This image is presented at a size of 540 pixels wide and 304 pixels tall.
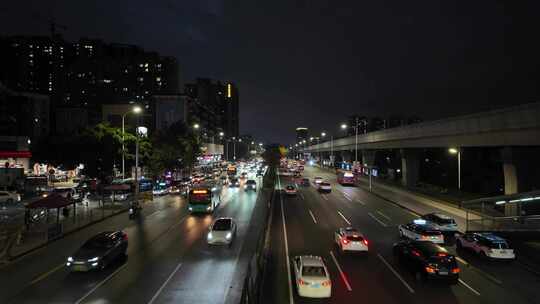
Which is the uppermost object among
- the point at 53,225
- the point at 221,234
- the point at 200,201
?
the point at 200,201

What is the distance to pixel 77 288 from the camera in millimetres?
15367

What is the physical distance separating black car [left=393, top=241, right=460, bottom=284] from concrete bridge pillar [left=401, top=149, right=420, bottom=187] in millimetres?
43885

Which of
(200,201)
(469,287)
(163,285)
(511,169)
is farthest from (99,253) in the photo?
(511,169)

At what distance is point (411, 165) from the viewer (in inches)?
2331

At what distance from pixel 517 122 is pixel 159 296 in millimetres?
30381

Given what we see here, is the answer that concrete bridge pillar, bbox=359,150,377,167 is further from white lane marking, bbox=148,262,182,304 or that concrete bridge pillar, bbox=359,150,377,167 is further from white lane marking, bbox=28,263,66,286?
white lane marking, bbox=28,263,66,286

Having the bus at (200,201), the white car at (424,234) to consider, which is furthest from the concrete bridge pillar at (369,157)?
the white car at (424,234)

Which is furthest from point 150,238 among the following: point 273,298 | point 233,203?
point 233,203

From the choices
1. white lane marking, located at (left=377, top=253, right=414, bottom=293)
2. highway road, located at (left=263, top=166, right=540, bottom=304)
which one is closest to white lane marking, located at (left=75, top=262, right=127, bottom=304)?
highway road, located at (left=263, top=166, right=540, bottom=304)

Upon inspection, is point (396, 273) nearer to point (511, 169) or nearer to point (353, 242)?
point (353, 242)

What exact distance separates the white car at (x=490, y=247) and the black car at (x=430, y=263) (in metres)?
4.61

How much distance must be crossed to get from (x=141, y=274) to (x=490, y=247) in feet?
61.1

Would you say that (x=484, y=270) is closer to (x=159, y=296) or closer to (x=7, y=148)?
(x=159, y=296)

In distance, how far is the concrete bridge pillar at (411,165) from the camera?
193 feet
